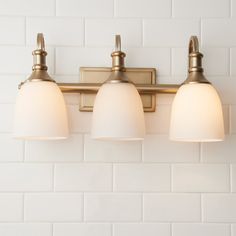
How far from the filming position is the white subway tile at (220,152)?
0.92m

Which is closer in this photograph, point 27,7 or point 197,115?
point 197,115

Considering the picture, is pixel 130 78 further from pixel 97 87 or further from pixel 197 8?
pixel 197 8

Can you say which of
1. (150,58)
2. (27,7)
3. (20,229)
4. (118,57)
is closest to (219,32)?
(150,58)

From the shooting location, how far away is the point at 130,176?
913 mm

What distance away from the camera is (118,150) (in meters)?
0.92

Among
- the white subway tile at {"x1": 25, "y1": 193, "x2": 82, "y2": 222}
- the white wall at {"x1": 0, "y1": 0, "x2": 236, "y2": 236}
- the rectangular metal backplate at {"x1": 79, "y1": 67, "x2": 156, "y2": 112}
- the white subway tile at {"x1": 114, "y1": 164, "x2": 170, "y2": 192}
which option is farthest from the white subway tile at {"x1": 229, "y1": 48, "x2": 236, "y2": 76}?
the white subway tile at {"x1": 25, "y1": 193, "x2": 82, "y2": 222}

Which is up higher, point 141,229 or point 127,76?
point 127,76

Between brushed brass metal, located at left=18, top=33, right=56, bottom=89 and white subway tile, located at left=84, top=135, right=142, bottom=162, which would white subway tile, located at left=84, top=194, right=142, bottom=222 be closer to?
white subway tile, located at left=84, top=135, right=142, bottom=162

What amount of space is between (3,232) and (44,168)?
0.19m

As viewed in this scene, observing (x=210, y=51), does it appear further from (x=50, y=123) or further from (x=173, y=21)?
(x=50, y=123)

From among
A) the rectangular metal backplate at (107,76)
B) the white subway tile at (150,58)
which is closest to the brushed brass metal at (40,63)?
the rectangular metal backplate at (107,76)

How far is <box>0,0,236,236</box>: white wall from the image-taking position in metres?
0.90

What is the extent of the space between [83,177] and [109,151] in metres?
0.10

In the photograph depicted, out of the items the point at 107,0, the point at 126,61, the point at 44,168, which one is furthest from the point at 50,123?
the point at 107,0
